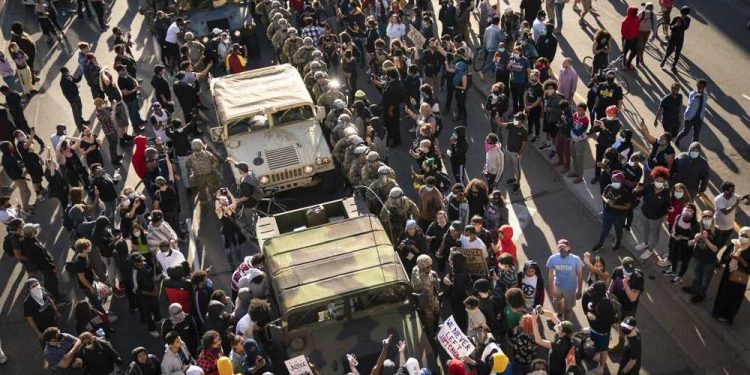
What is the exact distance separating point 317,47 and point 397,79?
406 cm

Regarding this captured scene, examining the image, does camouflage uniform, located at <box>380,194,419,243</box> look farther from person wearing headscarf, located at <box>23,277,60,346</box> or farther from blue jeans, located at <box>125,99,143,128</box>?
blue jeans, located at <box>125,99,143,128</box>

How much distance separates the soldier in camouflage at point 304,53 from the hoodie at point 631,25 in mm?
7560

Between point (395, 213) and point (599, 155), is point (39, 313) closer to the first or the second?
point (395, 213)

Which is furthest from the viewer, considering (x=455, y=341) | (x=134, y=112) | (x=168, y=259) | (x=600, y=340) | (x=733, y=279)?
(x=134, y=112)

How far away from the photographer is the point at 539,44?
19156mm

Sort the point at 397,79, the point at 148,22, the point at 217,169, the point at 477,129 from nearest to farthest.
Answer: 1. the point at 217,169
2. the point at 397,79
3. the point at 477,129
4. the point at 148,22

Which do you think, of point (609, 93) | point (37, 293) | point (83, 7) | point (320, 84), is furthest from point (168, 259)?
point (83, 7)

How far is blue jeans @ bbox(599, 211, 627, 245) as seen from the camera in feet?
44.4

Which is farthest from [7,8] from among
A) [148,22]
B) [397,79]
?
[397,79]

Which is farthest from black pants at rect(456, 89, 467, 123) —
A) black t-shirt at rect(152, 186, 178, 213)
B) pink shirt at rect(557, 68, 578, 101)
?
black t-shirt at rect(152, 186, 178, 213)

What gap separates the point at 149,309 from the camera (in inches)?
501

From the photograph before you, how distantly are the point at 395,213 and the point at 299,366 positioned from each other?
4.04m

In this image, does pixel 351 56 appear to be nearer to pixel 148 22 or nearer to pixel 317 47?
pixel 317 47

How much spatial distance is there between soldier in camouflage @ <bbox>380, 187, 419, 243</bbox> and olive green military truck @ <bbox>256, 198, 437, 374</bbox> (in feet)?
4.74
